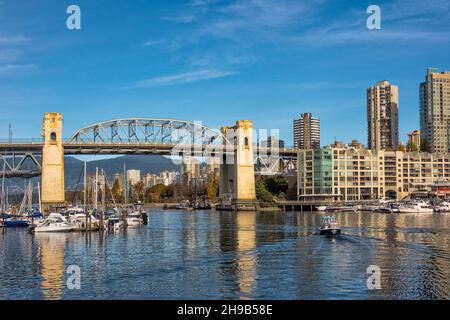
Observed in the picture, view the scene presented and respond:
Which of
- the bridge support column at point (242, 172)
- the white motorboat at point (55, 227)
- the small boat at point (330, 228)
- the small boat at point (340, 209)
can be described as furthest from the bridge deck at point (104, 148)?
the small boat at point (330, 228)

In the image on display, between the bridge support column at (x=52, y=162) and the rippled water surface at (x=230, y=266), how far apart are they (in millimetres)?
50036

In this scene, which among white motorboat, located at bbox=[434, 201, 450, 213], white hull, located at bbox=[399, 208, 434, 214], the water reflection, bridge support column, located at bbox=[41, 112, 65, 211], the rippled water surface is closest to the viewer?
the rippled water surface

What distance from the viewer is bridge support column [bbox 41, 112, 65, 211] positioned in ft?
337

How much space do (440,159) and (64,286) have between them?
132 m

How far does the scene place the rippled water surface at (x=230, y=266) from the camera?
87.2ft

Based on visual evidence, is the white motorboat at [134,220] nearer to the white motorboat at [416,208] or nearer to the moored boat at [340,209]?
the white motorboat at [416,208]

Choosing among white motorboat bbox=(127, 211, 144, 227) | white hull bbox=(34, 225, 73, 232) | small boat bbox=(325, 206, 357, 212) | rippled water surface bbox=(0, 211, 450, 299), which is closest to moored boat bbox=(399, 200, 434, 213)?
small boat bbox=(325, 206, 357, 212)

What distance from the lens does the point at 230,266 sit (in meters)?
34.1

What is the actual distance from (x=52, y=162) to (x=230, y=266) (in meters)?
78.2

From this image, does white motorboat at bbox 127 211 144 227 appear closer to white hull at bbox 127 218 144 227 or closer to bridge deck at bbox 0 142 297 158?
white hull at bbox 127 218 144 227

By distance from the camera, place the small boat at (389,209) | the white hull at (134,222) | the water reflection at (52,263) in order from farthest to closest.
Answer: the small boat at (389,209)
the white hull at (134,222)
the water reflection at (52,263)

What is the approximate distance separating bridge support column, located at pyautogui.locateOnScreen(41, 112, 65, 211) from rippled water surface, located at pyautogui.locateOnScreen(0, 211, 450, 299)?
164ft

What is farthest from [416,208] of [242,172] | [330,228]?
[330,228]
